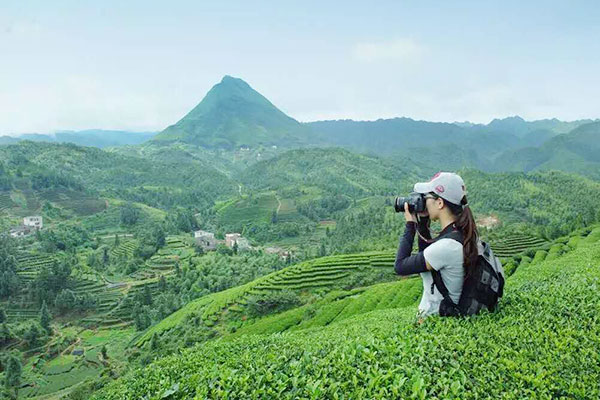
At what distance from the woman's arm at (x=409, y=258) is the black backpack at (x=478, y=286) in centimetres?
17

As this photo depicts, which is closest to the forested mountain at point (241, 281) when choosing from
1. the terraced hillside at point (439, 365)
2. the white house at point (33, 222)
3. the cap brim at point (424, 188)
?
the terraced hillside at point (439, 365)

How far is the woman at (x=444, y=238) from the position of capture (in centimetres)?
393

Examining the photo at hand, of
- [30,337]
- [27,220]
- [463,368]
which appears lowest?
[30,337]

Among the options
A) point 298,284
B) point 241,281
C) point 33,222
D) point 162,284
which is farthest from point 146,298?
point 33,222

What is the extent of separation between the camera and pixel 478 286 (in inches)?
167

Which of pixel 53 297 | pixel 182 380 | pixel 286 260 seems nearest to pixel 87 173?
pixel 53 297

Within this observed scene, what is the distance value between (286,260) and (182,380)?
2272 inches

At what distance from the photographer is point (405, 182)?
16900 centimetres

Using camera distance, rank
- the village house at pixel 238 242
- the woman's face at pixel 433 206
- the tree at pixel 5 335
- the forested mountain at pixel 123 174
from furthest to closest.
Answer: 1. the forested mountain at pixel 123 174
2. the village house at pixel 238 242
3. the tree at pixel 5 335
4. the woman's face at pixel 433 206

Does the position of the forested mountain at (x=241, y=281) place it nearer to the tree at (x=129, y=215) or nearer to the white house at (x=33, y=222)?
the tree at (x=129, y=215)

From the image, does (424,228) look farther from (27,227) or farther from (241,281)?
(27,227)

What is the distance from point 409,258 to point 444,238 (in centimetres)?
46

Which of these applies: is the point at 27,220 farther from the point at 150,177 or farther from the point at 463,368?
the point at 463,368

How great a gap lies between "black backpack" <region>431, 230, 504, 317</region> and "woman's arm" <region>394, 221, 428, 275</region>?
0.56ft
